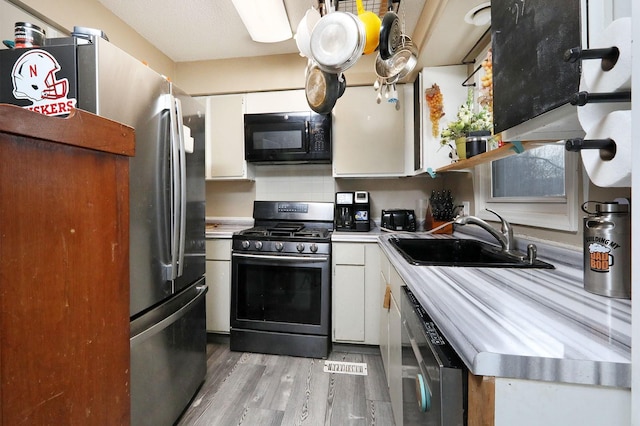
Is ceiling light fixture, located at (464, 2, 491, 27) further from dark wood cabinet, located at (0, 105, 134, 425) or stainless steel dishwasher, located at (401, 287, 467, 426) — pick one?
dark wood cabinet, located at (0, 105, 134, 425)

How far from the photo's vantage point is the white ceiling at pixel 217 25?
65.1 inches

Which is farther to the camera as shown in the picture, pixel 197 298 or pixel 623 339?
pixel 197 298

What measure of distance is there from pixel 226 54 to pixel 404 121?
165 centimetres

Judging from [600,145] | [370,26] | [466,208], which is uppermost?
[370,26]

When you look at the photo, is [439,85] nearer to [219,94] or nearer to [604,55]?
[604,55]

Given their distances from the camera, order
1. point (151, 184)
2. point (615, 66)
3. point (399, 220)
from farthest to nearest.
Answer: point (399, 220), point (151, 184), point (615, 66)

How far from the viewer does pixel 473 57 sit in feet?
6.01

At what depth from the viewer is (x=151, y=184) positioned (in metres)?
1.16

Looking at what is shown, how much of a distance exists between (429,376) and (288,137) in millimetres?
1962

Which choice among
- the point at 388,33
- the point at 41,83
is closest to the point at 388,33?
the point at 388,33

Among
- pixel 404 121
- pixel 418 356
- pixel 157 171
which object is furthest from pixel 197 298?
pixel 404 121

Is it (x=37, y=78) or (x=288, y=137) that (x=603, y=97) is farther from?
(x=288, y=137)

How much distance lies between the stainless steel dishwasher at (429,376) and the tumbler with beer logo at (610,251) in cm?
47

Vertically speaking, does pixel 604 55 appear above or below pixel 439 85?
below
